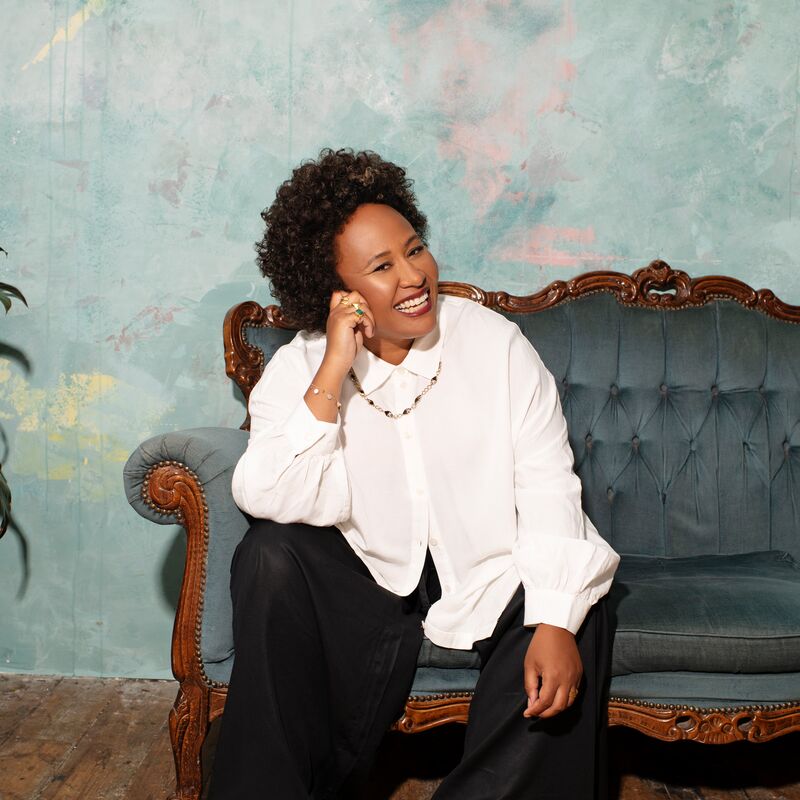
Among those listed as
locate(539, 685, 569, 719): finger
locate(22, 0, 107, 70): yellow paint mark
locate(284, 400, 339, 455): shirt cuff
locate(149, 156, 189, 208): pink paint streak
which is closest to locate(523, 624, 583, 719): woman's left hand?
locate(539, 685, 569, 719): finger

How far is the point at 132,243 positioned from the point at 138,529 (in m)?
0.80

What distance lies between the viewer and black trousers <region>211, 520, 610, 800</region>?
156 centimetres

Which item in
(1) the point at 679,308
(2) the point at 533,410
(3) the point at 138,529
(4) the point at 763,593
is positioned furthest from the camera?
(3) the point at 138,529

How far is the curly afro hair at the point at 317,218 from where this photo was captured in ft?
6.23

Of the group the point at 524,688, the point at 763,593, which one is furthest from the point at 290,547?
the point at 763,593

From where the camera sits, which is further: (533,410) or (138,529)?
(138,529)

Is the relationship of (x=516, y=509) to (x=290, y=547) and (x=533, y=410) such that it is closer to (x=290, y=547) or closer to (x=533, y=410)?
(x=533, y=410)

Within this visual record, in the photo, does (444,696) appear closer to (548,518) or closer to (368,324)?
(548,518)

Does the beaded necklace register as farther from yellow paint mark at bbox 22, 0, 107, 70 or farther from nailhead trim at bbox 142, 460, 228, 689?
yellow paint mark at bbox 22, 0, 107, 70

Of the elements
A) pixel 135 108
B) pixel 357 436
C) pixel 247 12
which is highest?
pixel 247 12

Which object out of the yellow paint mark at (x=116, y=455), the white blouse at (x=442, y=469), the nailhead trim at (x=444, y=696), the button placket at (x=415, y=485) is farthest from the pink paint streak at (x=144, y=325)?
the nailhead trim at (x=444, y=696)

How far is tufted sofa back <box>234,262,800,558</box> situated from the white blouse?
58cm

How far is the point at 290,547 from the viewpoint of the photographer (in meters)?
1.64

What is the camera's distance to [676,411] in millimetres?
2438
